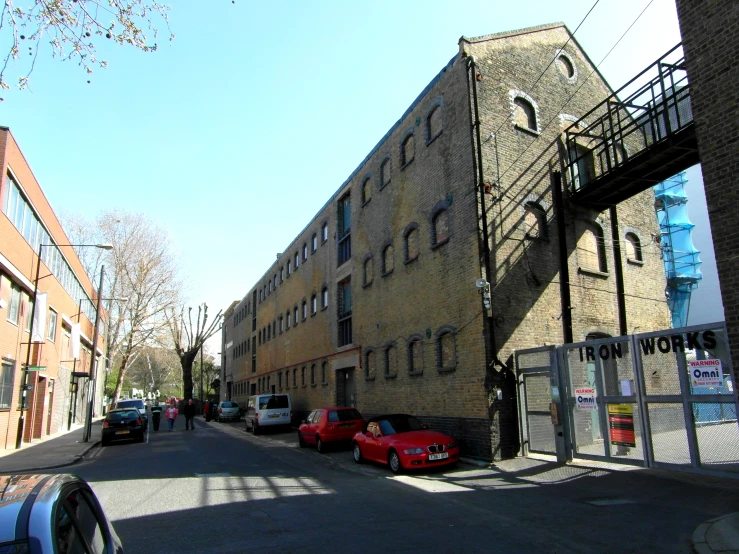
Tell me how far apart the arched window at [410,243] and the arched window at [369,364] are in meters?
4.44

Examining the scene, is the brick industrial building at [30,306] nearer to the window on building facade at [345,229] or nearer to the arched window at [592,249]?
the window on building facade at [345,229]

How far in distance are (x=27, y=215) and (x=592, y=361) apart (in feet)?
73.9

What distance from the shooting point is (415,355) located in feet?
58.1

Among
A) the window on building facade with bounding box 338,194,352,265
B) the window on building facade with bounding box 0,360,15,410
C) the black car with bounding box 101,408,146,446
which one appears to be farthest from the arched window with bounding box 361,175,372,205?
the window on building facade with bounding box 0,360,15,410

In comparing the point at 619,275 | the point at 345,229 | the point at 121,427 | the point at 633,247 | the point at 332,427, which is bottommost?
the point at 121,427

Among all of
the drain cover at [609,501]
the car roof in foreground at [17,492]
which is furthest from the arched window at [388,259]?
the car roof in foreground at [17,492]

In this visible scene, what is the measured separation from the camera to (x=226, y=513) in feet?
27.1

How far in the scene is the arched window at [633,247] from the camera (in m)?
18.1

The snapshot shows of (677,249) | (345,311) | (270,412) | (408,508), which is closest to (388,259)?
(345,311)

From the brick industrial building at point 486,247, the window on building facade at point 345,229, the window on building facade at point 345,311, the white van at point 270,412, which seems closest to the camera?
the brick industrial building at point 486,247

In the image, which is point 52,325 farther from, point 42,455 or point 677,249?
point 677,249

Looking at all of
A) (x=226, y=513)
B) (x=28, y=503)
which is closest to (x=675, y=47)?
(x=226, y=513)

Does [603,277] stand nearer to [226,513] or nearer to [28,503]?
[226,513]

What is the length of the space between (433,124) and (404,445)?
1077cm
